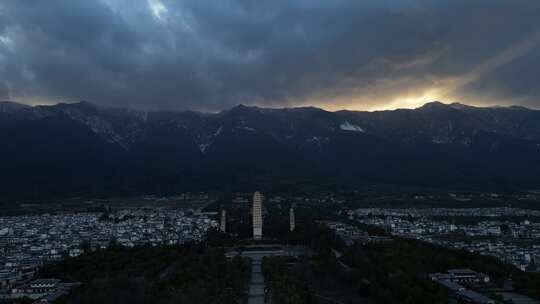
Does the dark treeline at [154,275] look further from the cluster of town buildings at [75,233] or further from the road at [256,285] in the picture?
the cluster of town buildings at [75,233]

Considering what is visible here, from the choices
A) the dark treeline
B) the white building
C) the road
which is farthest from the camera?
the white building

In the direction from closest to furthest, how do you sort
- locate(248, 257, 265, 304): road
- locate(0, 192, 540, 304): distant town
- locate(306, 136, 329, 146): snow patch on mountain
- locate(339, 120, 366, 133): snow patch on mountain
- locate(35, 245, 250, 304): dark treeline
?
1. locate(35, 245, 250, 304): dark treeline
2. locate(248, 257, 265, 304): road
3. locate(0, 192, 540, 304): distant town
4. locate(306, 136, 329, 146): snow patch on mountain
5. locate(339, 120, 366, 133): snow patch on mountain

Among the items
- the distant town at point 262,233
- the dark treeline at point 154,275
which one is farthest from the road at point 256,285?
the dark treeline at point 154,275

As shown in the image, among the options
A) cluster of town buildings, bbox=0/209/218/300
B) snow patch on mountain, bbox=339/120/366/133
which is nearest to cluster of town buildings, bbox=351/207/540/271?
cluster of town buildings, bbox=0/209/218/300

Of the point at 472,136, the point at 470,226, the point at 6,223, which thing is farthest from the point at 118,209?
the point at 472,136

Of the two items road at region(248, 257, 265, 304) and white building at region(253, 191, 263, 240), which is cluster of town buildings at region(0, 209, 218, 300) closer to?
white building at region(253, 191, 263, 240)

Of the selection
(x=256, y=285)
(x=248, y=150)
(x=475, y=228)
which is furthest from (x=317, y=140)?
(x=256, y=285)
